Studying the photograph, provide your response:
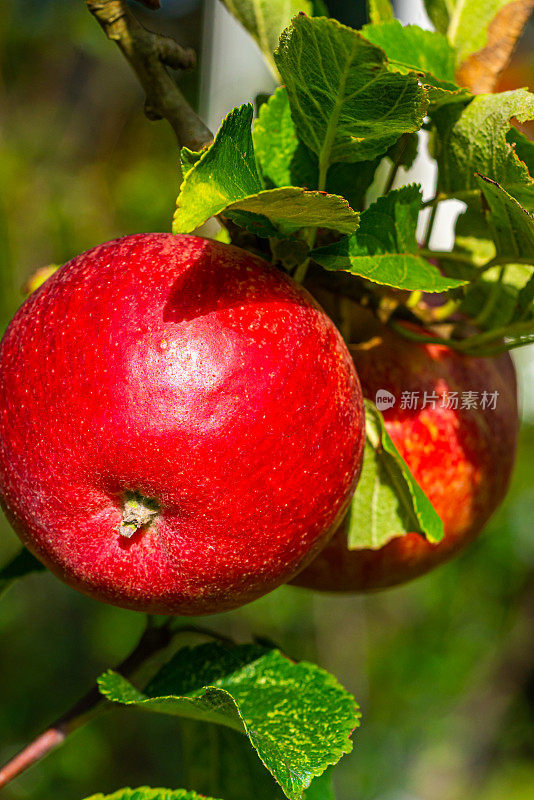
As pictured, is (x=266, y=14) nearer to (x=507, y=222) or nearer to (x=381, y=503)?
(x=507, y=222)

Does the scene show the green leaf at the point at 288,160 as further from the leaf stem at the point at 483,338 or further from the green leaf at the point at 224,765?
the green leaf at the point at 224,765

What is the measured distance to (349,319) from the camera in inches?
31.8

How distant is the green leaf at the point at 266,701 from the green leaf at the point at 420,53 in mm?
472

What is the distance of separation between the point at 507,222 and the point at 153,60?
0.32 m

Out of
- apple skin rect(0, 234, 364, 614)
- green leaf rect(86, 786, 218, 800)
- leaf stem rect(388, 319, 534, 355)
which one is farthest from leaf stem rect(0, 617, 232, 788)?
leaf stem rect(388, 319, 534, 355)

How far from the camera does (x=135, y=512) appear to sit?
0.55 m

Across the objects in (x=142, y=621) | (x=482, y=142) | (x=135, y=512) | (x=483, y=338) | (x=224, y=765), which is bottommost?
(x=142, y=621)

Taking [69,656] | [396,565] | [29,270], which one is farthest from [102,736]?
[396,565]

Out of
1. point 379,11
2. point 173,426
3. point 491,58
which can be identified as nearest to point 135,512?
point 173,426

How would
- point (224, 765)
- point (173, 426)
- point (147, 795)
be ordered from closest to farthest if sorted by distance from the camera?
point (173, 426), point (147, 795), point (224, 765)

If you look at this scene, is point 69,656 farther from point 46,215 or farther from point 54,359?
point 54,359

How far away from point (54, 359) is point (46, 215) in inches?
56.4

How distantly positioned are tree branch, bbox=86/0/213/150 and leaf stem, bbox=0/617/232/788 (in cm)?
48

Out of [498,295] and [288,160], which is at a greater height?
[288,160]
